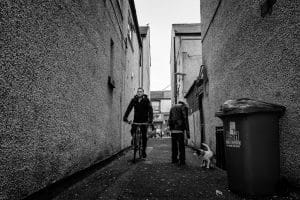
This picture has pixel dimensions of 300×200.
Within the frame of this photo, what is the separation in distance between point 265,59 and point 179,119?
3.05 meters

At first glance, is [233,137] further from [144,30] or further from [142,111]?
[144,30]

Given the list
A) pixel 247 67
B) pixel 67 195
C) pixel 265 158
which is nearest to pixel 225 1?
pixel 247 67

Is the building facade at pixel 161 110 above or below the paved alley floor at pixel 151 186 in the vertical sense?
above

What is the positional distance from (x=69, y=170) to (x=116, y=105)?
4.82 meters

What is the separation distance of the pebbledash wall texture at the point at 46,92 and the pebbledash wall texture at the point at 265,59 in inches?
122

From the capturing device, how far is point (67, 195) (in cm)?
317

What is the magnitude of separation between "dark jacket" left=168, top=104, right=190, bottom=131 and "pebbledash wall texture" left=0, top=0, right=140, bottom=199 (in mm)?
2004

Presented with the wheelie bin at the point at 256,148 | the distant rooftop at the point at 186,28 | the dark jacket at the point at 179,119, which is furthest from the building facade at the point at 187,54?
the wheelie bin at the point at 256,148

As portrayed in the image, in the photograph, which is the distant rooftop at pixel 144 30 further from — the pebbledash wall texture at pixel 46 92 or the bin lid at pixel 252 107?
the bin lid at pixel 252 107

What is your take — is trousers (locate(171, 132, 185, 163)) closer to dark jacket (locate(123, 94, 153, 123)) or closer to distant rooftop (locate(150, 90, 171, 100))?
dark jacket (locate(123, 94, 153, 123))

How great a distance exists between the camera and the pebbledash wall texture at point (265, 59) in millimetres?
3037

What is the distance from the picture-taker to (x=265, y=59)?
3.74 m

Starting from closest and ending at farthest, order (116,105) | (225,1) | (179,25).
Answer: (225,1) < (116,105) < (179,25)

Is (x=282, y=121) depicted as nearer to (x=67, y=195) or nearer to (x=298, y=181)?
(x=298, y=181)
